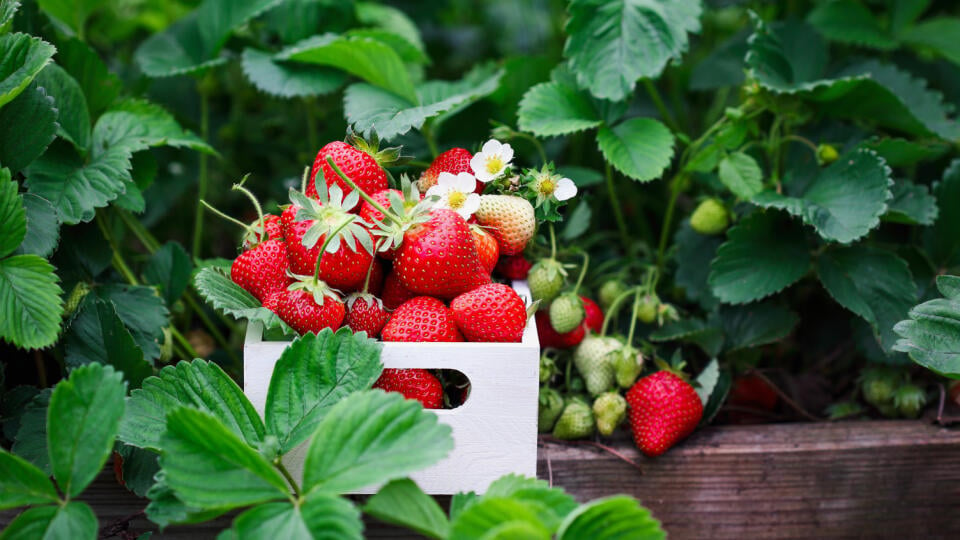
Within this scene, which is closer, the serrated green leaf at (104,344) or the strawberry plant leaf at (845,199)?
the serrated green leaf at (104,344)

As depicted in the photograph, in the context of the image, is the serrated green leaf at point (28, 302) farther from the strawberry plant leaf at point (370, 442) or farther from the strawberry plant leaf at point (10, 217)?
the strawberry plant leaf at point (370, 442)

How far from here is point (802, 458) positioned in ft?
3.14

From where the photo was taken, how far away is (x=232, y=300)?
76 cm

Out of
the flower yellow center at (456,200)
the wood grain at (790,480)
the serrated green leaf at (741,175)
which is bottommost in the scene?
the wood grain at (790,480)

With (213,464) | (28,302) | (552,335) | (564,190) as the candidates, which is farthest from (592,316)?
(28,302)

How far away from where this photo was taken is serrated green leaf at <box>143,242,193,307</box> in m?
1.02

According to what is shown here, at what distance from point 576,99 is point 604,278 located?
0.26m

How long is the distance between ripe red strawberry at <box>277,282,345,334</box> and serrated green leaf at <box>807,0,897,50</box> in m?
1.03

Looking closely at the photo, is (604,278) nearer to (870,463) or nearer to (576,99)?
(576,99)

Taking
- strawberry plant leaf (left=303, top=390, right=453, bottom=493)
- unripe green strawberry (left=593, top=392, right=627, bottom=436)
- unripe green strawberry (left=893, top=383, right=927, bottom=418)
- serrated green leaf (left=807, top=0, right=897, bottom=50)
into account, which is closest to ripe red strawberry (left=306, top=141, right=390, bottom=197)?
strawberry plant leaf (left=303, top=390, right=453, bottom=493)

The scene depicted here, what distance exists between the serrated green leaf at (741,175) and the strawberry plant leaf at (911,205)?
17 centimetres

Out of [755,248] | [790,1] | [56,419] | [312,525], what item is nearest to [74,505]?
[56,419]

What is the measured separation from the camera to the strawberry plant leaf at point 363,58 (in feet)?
3.47

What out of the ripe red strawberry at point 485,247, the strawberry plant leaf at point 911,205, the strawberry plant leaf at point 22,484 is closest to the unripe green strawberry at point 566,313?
the ripe red strawberry at point 485,247
